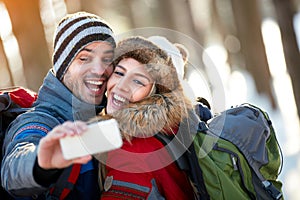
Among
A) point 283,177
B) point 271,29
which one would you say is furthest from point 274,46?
point 283,177

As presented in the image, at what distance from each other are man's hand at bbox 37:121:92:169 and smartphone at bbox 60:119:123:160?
2 centimetres

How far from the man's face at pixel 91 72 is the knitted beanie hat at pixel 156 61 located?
0.90ft

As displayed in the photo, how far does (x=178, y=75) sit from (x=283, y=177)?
16.3 feet

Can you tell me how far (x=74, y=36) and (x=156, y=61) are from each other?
66 centimetres

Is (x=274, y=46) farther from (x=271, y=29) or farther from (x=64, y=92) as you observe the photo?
(x=64, y=92)

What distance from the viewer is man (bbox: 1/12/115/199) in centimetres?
250

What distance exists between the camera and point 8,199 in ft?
10.1

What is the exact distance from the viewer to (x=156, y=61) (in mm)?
3094

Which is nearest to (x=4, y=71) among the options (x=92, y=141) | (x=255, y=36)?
(x=255, y=36)

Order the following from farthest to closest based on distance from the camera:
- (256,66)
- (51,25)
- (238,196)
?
Answer: (51,25) → (256,66) → (238,196)

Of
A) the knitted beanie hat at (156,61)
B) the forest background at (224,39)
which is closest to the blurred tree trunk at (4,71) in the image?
the forest background at (224,39)

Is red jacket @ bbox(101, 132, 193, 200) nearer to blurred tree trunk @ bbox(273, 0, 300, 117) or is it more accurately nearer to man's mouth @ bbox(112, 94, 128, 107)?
man's mouth @ bbox(112, 94, 128, 107)

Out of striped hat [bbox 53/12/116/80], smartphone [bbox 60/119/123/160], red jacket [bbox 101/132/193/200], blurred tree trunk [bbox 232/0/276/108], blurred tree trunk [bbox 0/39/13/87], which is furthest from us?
blurred tree trunk [bbox 0/39/13/87]

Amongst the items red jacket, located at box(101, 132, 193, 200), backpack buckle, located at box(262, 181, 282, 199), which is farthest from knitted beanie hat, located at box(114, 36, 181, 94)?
backpack buckle, located at box(262, 181, 282, 199)
